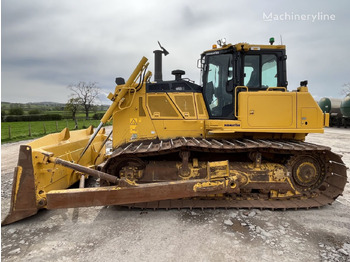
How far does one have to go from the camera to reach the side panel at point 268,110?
4.11 metres

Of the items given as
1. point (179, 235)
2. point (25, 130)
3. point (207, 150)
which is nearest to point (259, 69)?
point (207, 150)

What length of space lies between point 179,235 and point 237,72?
10.6ft

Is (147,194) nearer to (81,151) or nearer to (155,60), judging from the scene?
(81,151)

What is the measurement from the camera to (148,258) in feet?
8.87

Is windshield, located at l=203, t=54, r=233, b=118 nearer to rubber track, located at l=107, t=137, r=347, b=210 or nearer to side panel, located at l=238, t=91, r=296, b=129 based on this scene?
side panel, located at l=238, t=91, r=296, b=129


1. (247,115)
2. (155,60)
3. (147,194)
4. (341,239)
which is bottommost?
(341,239)

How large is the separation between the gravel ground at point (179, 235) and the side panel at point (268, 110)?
64.0 inches

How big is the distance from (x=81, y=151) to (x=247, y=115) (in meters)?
3.79

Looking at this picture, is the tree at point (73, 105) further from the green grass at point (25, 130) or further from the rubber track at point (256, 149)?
the rubber track at point (256, 149)

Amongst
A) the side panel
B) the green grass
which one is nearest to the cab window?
the side panel

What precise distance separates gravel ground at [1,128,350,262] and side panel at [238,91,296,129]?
162 centimetres

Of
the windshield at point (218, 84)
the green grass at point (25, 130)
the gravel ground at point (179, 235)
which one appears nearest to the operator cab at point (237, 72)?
the windshield at point (218, 84)

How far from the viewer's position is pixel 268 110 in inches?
162

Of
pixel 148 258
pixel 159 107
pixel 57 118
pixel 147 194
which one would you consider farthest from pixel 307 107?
pixel 57 118
